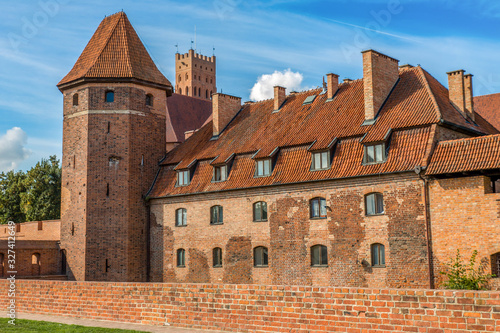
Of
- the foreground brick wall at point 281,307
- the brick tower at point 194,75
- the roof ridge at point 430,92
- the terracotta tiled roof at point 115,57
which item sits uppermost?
the brick tower at point 194,75

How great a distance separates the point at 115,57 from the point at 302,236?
1710 cm

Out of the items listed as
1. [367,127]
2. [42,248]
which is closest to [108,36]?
[42,248]

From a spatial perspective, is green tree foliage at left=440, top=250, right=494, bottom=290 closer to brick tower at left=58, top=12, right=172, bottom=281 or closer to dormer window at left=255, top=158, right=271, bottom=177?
dormer window at left=255, top=158, right=271, bottom=177

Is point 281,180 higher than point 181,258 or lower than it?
higher

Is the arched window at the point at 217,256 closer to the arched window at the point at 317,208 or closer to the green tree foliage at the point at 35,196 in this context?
the arched window at the point at 317,208

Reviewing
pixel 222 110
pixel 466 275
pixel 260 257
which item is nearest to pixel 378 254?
pixel 466 275

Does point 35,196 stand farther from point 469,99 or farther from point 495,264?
point 495,264

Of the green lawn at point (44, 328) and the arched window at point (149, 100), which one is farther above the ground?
the arched window at point (149, 100)

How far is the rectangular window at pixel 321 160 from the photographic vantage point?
26844 mm

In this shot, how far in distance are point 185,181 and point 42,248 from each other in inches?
382

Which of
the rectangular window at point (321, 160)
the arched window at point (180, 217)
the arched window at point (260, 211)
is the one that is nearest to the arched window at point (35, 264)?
the arched window at point (180, 217)

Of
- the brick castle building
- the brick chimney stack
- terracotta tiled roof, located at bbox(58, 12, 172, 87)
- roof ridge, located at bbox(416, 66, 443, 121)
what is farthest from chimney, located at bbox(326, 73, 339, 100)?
terracotta tiled roof, located at bbox(58, 12, 172, 87)

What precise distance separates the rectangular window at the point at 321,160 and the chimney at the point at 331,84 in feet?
16.4

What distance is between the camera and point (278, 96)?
110ft
